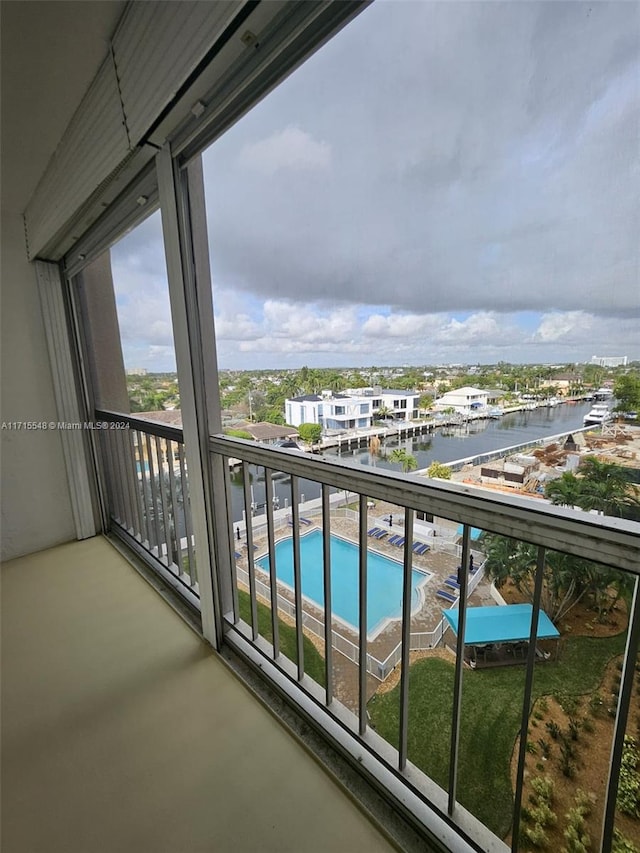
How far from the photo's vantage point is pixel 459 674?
0.85m

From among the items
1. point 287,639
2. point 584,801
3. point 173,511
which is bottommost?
point 287,639

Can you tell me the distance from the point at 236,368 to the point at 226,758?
1.36 m

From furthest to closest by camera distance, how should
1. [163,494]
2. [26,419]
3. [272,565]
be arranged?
[26,419] < [163,494] < [272,565]

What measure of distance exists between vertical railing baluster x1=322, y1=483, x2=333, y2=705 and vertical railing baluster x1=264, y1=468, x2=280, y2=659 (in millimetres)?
287

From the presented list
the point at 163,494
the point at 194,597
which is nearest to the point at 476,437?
the point at 194,597

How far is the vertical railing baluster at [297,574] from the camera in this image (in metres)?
1.23

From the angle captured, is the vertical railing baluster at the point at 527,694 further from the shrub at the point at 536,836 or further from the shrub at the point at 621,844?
the shrub at the point at 621,844

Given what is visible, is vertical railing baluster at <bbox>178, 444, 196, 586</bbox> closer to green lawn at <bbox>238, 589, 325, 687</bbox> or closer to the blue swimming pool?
green lawn at <bbox>238, 589, 325, 687</bbox>

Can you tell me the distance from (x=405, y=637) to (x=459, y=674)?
158 millimetres

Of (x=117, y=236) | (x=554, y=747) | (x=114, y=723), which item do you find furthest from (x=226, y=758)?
(x=117, y=236)

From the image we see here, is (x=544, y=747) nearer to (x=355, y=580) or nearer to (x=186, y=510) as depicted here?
(x=355, y=580)

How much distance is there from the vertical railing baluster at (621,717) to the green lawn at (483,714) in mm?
19

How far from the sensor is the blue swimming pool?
1.05m

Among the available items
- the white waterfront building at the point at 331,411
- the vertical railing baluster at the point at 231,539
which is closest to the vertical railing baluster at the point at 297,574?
the white waterfront building at the point at 331,411
